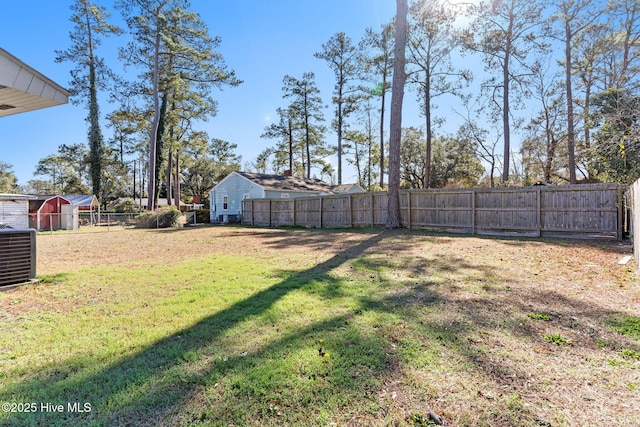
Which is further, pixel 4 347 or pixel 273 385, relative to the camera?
pixel 4 347

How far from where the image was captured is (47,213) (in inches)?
739

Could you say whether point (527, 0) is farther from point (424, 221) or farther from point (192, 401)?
point (192, 401)

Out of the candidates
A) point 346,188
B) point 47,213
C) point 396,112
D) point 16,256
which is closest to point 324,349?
point 16,256

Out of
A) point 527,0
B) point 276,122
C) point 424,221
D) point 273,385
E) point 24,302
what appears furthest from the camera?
point 276,122

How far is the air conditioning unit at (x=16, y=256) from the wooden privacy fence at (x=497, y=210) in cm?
1229

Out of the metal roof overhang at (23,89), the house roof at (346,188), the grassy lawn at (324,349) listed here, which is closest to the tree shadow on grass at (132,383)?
the grassy lawn at (324,349)

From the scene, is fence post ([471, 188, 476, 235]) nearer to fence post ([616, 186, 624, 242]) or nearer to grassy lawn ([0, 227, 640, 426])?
fence post ([616, 186, 624, 242])

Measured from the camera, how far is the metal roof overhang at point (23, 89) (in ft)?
10.9

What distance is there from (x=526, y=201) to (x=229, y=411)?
40.2 feet

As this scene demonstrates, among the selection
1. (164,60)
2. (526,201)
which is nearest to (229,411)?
(526,201)

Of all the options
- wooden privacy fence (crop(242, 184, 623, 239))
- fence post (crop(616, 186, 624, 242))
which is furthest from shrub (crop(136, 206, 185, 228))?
fence post (crop(616, 186, 624, 242))

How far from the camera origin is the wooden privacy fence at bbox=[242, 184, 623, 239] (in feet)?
31.7

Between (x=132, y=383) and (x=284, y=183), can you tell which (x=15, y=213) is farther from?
(x=132, y=383)

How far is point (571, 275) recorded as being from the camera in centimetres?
525
